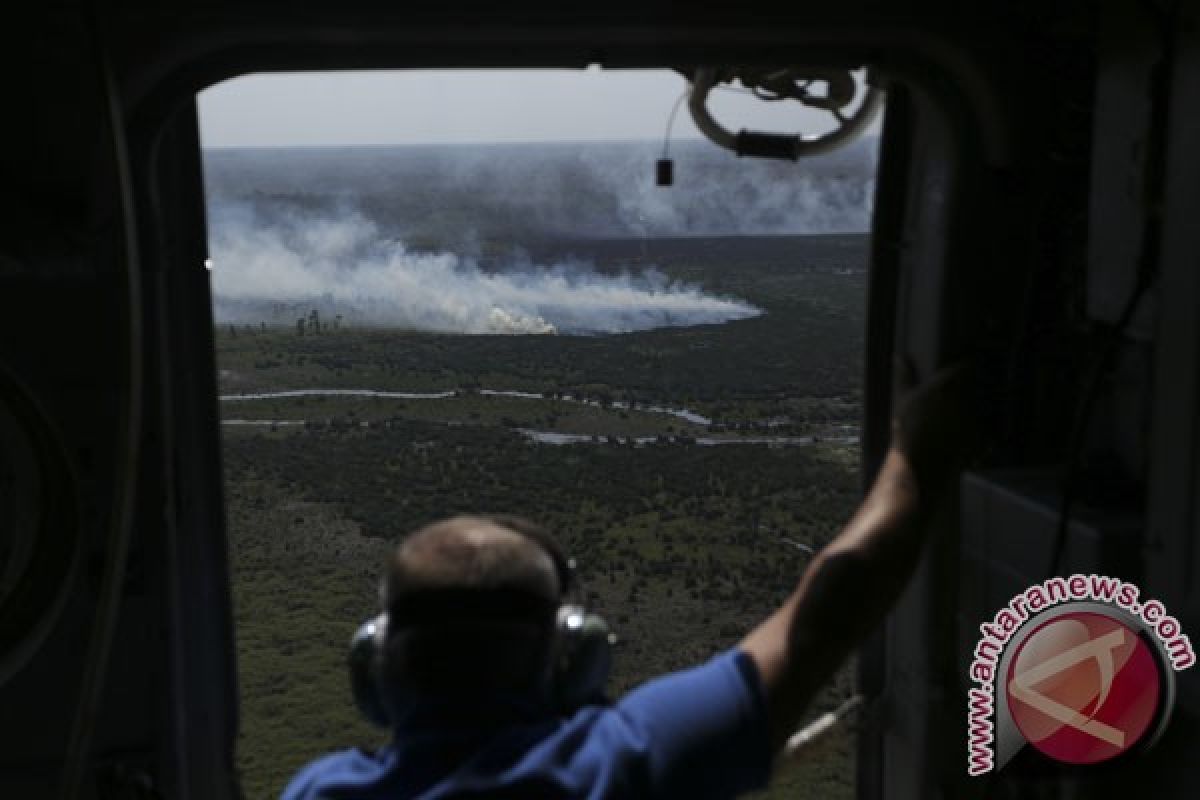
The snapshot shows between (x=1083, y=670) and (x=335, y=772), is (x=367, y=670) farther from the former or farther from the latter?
(x=1083, y=670)

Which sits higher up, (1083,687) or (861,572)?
(861,572)

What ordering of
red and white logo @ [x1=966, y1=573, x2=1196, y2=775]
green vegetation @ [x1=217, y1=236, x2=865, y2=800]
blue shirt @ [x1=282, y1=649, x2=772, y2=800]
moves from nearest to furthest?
blue shirt @ [x1=282, y1=649, x2=772, y2=800], red and white logo @ [x1=966, y1=573, x2=1196, y2=775], green vegetation @ [x1=217, y1=236, x2=865, y2=800]

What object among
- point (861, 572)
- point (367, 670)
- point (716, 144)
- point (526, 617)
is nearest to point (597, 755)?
point (526, 617)

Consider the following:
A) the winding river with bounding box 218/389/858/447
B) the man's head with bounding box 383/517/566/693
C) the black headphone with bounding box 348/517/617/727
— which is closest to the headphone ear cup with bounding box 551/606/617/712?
the black headphone with bounding box 348/517/617/727

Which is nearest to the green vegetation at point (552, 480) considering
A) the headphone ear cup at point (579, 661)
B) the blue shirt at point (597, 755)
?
the headphone ear cup at point (579, 661)

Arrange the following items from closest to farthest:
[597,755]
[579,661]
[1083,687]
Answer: [597,755], [579,661], [1083,687]

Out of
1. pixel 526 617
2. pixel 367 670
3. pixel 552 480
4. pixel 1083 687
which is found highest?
pixel 526 617

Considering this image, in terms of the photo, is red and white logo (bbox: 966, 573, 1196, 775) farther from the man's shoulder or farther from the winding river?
the winding river
